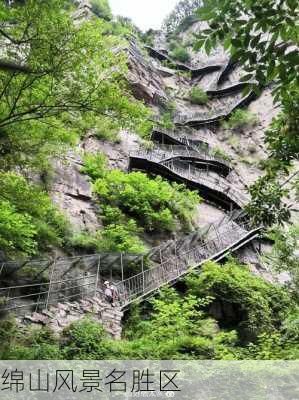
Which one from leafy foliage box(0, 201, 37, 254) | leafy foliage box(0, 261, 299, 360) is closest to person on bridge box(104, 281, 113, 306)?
leafy foliage box(0, 261, 299, 360)

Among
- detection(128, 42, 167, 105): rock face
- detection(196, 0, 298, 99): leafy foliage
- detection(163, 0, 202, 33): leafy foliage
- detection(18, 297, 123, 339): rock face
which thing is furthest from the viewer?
detection(163, 0, 202, 33): leafy foliage

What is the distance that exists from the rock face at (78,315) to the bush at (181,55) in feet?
136

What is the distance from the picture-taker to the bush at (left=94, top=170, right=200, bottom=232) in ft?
62.6

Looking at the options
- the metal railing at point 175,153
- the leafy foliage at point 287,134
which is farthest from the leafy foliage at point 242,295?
the metal railing at point 175,153

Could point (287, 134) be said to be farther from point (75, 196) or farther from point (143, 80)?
point (143, 80)

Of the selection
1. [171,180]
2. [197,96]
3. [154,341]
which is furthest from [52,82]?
[197,96]

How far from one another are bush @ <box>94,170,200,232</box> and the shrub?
0.49 meters

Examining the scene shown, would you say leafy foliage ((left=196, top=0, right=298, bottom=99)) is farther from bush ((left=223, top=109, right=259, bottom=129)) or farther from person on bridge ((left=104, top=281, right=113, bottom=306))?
bush ((left=223, top=109, right=259, bottom=129))

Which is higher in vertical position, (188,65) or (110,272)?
(188,65)

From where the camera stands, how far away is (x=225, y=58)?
4741 centimetres

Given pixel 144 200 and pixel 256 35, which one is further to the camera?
pixel 144 200

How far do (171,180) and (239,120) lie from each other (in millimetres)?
15286

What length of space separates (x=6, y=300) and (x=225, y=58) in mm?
42161

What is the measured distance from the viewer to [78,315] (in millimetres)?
11461
